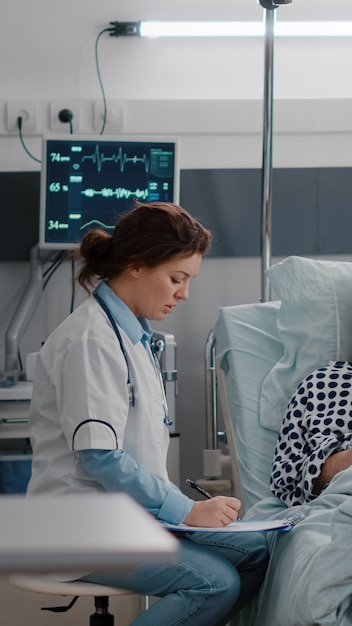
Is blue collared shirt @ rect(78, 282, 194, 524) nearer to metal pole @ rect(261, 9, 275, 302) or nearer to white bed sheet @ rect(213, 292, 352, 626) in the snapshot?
white bed sheet @ rect(213, 292, 352, 626)

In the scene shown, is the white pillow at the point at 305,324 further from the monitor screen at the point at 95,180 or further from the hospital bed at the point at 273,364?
the monitor screen at the point at 95,180

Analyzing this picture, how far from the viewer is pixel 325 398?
225cm

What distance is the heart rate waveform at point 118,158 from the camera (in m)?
3.07

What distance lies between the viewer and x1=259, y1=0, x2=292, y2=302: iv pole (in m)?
3.00

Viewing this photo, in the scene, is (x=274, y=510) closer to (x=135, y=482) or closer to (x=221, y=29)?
(x=135, y=482)

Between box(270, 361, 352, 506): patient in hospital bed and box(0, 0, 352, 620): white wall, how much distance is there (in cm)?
117

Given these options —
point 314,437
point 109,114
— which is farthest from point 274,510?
point 109,114

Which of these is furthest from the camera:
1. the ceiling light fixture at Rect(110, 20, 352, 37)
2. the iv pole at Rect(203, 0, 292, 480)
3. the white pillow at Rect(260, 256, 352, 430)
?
the ceiling light fixture at Rect(110, 20, 352, 37)

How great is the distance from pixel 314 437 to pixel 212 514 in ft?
1.44

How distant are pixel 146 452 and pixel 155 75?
1901 millimetres

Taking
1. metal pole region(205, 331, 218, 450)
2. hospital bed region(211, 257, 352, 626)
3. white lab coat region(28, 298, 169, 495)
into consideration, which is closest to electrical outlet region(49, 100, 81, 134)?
metal pole region(205, 331, 218, 450)

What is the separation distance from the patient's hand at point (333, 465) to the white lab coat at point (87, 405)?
0.40 m

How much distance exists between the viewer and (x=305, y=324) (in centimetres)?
251

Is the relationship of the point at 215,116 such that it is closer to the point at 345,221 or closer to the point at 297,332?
the point at 345,221
